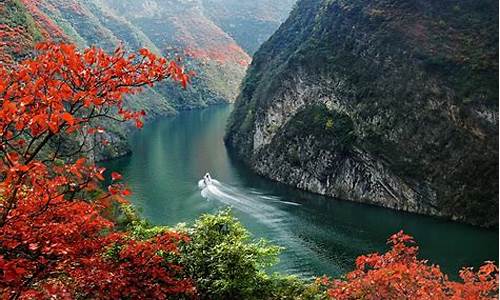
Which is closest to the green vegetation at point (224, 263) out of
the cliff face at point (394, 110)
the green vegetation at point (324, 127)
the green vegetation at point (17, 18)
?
the cliff face at point (394, 110)

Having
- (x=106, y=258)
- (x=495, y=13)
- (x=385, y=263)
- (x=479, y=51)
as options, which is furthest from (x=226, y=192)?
(x=106, y=258)

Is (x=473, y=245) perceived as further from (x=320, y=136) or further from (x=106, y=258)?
(x=106, y=258)

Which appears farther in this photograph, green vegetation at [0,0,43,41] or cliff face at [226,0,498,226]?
green vegetation at [0,0,43,41]

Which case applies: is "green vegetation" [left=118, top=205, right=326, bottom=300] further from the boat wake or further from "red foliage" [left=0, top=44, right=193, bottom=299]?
the boat wake

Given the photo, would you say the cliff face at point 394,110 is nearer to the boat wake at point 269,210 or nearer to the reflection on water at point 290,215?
the reflection on water at point 290,215

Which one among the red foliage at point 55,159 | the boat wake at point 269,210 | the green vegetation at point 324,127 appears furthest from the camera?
the green vegetation at point 324,127


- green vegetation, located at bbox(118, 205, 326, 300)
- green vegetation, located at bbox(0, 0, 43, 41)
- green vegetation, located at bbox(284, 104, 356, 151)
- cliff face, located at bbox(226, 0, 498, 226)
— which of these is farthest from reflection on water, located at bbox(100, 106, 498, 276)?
green vegetation, located at bbox(0, 0, 43, 41)

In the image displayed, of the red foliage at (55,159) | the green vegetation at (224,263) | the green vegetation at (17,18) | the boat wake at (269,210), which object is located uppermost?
the green vegetation at (17,18)
